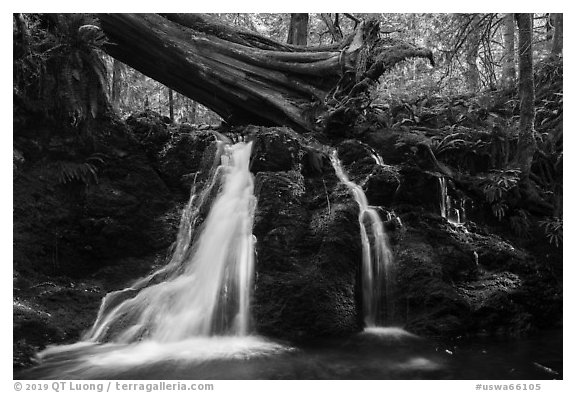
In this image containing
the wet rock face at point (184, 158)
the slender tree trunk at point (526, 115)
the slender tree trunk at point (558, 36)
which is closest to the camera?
the wet rock face at point (184, 158)

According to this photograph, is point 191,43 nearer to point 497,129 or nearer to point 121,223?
point 121,223

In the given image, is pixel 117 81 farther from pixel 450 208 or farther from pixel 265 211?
pixel 450 208

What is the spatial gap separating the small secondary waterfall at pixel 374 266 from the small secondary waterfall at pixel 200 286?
4.79 ft

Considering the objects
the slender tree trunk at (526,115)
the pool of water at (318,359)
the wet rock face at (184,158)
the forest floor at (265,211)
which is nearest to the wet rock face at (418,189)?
the forest floor at (265,211)

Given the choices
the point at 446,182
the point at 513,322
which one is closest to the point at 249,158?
the point at 446,182

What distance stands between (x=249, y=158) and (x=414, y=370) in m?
3.87

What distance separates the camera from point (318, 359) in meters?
4.25

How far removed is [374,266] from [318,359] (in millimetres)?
1625

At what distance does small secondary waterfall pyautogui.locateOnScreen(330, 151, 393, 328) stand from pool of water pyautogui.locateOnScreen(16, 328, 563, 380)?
0.34 meters

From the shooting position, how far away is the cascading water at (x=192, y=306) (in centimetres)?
446

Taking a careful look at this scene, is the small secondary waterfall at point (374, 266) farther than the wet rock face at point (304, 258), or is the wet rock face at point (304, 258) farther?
the small secondary waterfall at point (374, 266)

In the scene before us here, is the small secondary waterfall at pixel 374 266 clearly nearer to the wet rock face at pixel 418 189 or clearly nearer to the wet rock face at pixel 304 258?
the wet rock face at pixel 304 258

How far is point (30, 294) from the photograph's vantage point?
17.1 ft

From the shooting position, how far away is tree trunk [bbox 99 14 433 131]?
8.07 meters
